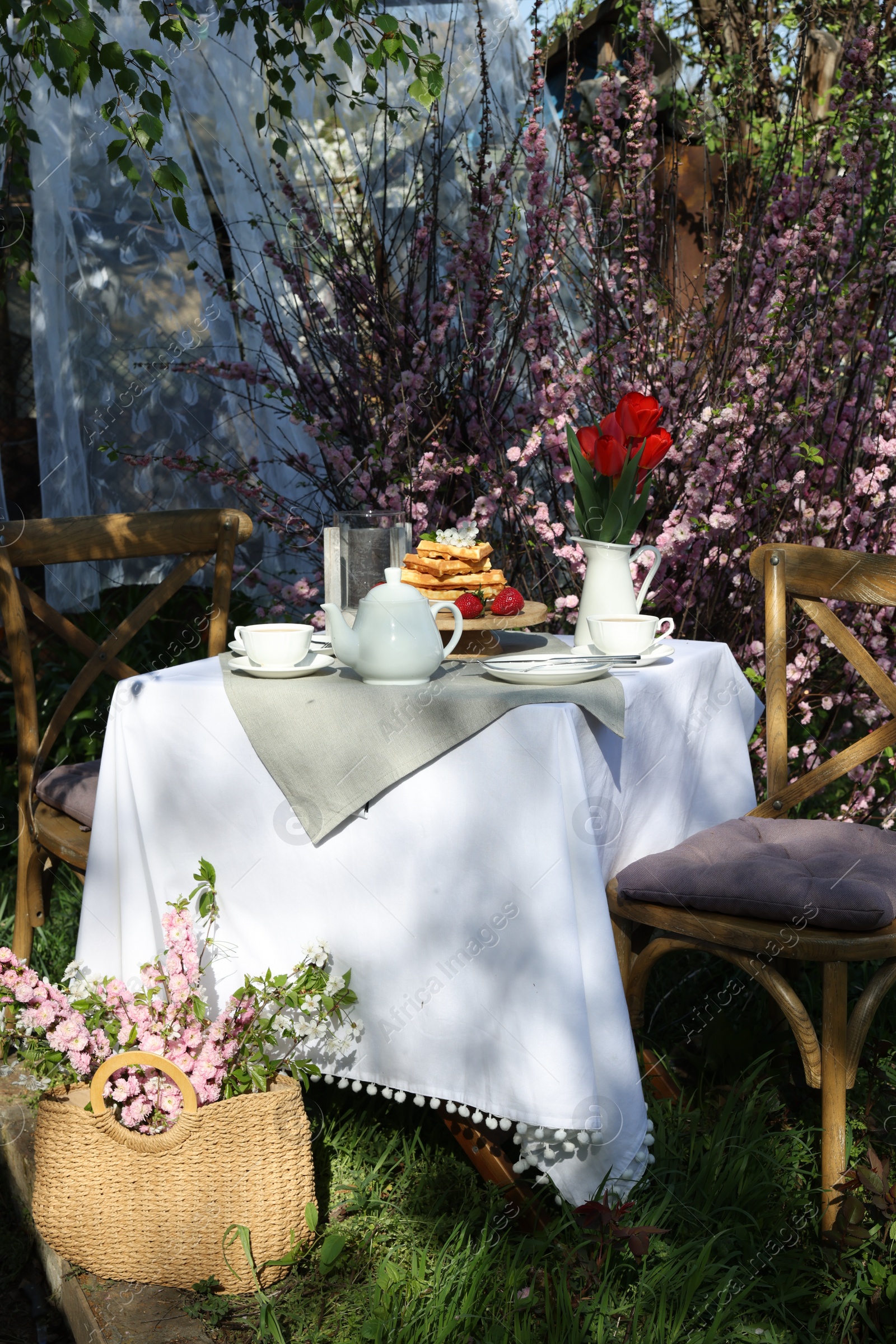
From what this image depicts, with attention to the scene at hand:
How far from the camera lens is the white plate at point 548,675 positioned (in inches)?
64.4

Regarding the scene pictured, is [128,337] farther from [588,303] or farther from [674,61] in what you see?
[674,61]

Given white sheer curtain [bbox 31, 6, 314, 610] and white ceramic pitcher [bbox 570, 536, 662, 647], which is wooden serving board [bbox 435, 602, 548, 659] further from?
white sheer curtain [bbox 31, 6, 314, 610]

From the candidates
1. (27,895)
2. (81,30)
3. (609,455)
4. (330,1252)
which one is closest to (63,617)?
(27,895)

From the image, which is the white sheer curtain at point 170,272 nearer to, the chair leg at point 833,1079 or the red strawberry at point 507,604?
the red strawberry at point 507,604

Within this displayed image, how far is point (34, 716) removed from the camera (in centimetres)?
237

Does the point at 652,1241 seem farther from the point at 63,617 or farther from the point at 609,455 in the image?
the point at 63,617

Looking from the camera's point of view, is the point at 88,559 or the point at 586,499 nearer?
the point at 586,499

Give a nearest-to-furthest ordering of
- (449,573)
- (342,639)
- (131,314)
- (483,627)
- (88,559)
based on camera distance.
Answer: (342,639) → (483,627) → (449,573) → (88,559) → (131,314)

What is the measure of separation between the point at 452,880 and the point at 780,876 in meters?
0.50

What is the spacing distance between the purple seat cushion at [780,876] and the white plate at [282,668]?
596 millimetres

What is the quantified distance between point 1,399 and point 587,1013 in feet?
11.8

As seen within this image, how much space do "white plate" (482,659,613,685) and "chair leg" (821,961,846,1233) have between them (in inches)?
21.7

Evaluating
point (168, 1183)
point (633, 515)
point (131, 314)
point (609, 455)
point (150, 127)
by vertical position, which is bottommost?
point (168, 1183)

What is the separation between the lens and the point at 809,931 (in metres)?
1.66
